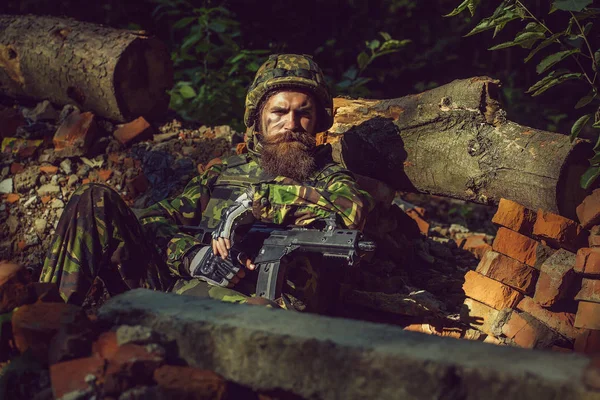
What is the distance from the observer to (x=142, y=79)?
17.5 feet

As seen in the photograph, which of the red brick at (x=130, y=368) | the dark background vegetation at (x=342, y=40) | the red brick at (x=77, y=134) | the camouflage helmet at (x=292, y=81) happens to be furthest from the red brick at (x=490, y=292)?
the red brick at (x=77, y=134)

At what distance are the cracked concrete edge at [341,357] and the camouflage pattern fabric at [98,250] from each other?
815 millimetres

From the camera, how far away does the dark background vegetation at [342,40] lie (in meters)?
6.66

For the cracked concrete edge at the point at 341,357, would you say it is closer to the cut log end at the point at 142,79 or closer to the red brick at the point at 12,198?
the red brick at the point at 12,198

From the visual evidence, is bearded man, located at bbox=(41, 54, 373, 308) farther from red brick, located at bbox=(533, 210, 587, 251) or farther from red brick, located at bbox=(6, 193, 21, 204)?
red brick, located at bbox=(6, 193, 21, 204)

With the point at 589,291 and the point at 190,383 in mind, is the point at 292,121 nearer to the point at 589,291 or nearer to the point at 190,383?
the point at 589,291

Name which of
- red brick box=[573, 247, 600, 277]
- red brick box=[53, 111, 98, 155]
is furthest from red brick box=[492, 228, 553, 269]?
red brick box=[53, 111, 98, 155]

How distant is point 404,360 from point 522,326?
6.48 ft

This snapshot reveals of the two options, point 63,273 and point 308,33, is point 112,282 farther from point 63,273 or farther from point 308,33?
point 308,33

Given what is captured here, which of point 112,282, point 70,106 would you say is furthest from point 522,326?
point 70,106

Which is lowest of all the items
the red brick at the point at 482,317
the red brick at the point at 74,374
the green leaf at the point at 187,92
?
the red brick at the point at 482,317

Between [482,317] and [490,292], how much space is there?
16 centimetres

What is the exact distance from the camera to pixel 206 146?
509cm

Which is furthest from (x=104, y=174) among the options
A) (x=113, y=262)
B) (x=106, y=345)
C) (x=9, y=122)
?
(x=106, y=345)
